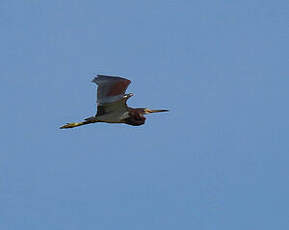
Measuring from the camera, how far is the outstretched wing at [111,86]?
40.6 metres

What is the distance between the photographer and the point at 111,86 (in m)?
40.6

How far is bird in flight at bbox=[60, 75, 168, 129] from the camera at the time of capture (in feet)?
133

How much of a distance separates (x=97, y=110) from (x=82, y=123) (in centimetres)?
120

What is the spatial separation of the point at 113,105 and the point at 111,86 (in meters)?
0.88

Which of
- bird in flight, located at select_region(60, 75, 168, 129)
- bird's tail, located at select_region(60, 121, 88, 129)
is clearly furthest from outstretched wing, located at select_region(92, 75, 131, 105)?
bird's tail, located at select_region(60, 121, 88, 129)

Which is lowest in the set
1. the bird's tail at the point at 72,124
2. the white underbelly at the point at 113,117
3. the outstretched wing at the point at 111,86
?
the white underbelly at the point at 113,117

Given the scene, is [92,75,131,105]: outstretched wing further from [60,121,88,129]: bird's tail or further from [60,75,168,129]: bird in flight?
[60,121,88,129]: bird's tail

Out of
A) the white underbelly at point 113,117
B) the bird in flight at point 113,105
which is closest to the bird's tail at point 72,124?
the bird in flight at point 113,105

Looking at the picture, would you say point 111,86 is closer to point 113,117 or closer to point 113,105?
point 113,105

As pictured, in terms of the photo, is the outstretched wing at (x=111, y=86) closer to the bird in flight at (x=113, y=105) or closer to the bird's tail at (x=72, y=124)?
the bird in flight at (x=113, y=105)

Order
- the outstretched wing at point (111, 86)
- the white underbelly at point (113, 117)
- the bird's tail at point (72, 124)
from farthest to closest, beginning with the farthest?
the bird's tail at point (72, 124) < the white underbelly at point (113, 117) < the outstretched wing at point (111, 86)

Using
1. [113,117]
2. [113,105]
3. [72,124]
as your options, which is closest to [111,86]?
[113,105]

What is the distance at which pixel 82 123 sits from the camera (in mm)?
42500

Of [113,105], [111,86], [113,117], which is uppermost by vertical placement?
[111,86]
